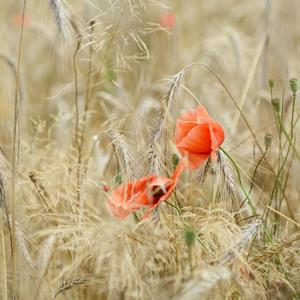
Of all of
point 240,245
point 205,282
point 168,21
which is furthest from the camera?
point 168,21

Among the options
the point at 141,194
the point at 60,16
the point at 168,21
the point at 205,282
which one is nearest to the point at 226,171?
the point at 141,194

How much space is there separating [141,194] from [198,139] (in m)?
0.15

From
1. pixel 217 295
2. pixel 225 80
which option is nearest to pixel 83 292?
pixel 217 295

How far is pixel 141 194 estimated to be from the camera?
1.48m

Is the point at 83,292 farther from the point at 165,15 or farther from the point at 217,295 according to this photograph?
the point at 165,15

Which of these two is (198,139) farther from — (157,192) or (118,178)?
(118,178)

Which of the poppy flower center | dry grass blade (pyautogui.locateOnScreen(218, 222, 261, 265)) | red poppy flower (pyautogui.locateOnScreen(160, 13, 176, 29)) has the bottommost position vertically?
dry grass blade (pyautogui.locateOnScreen(218, 222, 261, 265))

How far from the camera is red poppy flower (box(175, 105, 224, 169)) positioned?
1502 mm

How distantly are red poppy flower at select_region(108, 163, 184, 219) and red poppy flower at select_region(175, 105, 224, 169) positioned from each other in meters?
0.03

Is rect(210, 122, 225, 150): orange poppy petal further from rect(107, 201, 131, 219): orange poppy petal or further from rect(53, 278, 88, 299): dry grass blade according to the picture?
rect(53, 278, 88, 299): dry grass blade

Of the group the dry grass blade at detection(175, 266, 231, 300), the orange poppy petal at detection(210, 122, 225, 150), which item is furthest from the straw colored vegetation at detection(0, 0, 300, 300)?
the orange poppy petal at detection(210, 122, 225, 150)

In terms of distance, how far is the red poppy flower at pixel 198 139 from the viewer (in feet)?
4.93

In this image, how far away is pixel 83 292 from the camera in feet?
5.80

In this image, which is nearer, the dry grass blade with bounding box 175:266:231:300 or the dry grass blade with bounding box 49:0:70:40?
the dry grass blade with bounding box 175:266:231:300
